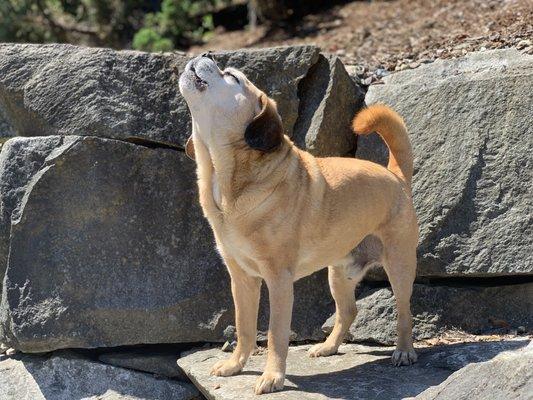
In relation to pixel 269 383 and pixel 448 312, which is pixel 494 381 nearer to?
pixel 269 383

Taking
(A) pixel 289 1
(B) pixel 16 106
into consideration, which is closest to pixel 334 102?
(B) pixel 16 106

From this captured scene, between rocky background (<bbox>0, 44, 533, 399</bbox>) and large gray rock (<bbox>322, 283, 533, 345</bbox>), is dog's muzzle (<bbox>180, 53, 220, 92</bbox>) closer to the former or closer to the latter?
rocky background (<bbox>0, 44, 533, 399</bbox>)

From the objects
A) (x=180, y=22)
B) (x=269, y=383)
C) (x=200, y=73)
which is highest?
(x=200, y=73)

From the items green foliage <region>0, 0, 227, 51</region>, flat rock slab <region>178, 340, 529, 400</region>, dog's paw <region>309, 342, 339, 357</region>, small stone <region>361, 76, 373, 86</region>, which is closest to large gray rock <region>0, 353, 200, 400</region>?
flat rock slab <region>178, 340, 529, 400</region>

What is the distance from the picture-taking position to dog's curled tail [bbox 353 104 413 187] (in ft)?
18.2

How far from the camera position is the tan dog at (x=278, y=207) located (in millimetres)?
4789

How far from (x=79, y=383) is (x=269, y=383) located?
5.26 feet

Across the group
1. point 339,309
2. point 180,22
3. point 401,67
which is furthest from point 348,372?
point 180,22

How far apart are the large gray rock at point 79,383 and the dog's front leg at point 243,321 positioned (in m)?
0.71

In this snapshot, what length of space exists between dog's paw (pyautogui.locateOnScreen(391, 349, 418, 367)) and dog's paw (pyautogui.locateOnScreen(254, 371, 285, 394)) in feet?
2.80

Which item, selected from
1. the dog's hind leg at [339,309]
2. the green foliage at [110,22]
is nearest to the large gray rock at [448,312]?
the dog's hind leg at [339,309]

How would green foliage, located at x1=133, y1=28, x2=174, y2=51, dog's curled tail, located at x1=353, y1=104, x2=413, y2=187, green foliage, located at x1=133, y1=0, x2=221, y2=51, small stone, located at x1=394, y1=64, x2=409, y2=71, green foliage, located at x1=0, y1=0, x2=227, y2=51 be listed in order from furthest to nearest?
green foliage, located at x1=133, y1=0, x2=221, y2=51, green foliage, located at x1=0, y1=0, x2=227, y2=51, green foliage, located at x1=133, y1=28, x2=174, y2=51, small stone, located at x1=394, y1=64, x2=409, y2=71, dog's curled tail, located at x1=353, y1=104, x2=413, y2=187

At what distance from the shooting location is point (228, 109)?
15.6 ft

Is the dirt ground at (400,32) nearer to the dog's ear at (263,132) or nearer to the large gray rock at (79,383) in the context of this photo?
the dog's ear at (263,132)
